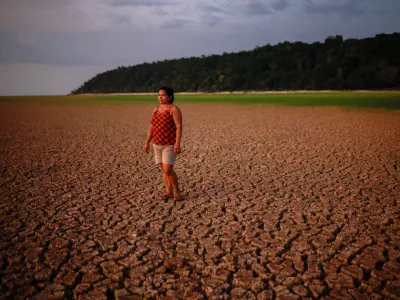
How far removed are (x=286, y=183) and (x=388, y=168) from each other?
241 centimetres

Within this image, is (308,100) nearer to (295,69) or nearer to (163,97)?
(163,97)

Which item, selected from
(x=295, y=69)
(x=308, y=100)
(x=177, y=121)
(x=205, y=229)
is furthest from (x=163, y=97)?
(x=295, y=69)

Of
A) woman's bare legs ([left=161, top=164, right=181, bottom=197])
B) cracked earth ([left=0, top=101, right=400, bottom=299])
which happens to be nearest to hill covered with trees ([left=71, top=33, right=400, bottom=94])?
cracked earth ([left=0, top=101, right=400, bottom=299])

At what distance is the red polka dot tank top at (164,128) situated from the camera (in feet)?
11.7

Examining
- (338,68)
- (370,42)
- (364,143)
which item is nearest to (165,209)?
(364,143)

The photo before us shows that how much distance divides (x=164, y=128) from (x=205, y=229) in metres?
1.33

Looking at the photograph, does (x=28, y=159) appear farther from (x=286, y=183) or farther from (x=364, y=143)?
(x=364, y=143)

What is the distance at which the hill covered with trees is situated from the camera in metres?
62.8

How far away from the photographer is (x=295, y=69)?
79.4 metres

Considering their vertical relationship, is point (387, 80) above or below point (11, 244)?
above

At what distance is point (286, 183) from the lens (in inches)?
190

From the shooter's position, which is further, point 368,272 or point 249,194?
point 249,194

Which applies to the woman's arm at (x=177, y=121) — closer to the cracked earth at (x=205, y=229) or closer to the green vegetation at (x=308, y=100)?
the cracked earth at (x=205, y=229)

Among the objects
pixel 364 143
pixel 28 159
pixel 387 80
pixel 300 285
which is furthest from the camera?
pixel 387 80
